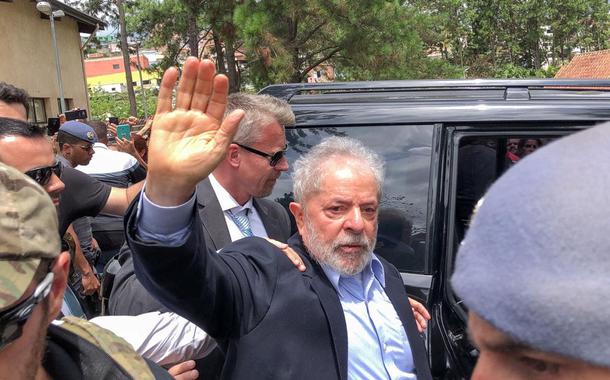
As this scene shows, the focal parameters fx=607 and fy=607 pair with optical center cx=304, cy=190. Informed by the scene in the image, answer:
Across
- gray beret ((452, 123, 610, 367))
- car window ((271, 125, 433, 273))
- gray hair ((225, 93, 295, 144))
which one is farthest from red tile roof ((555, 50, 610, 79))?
gray beret ((452, 123, 610, 367))

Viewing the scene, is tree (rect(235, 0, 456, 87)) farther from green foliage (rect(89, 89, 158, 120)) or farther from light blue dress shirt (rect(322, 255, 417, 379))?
green foliage (rect(89, 89, 158, 120))

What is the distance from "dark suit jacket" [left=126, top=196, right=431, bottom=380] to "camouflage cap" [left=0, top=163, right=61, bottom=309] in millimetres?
387

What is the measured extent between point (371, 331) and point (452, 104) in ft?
3.57

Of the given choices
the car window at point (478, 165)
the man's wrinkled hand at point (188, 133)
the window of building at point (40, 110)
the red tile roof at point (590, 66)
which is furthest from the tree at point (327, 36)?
the red tile roof at point (590, 66)

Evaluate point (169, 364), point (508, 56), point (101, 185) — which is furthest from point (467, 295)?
point (508, 56)

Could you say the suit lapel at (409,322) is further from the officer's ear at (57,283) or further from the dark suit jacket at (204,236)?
the officer's ear at (57,283)

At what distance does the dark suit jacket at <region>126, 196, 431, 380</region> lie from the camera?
150 centimetres

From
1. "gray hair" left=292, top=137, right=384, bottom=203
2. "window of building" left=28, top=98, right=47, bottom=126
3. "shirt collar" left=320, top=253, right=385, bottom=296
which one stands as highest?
"window of building" left=28, top=98, right=47, bottom=126

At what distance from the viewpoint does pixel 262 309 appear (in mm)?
1696

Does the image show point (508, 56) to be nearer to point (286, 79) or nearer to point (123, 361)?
point (286, 79)

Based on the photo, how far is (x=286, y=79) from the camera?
10.0m

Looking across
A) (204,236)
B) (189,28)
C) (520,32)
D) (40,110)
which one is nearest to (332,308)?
(204,236)

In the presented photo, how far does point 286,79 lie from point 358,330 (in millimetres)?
8520

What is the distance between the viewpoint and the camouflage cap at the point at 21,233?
3.26ft
